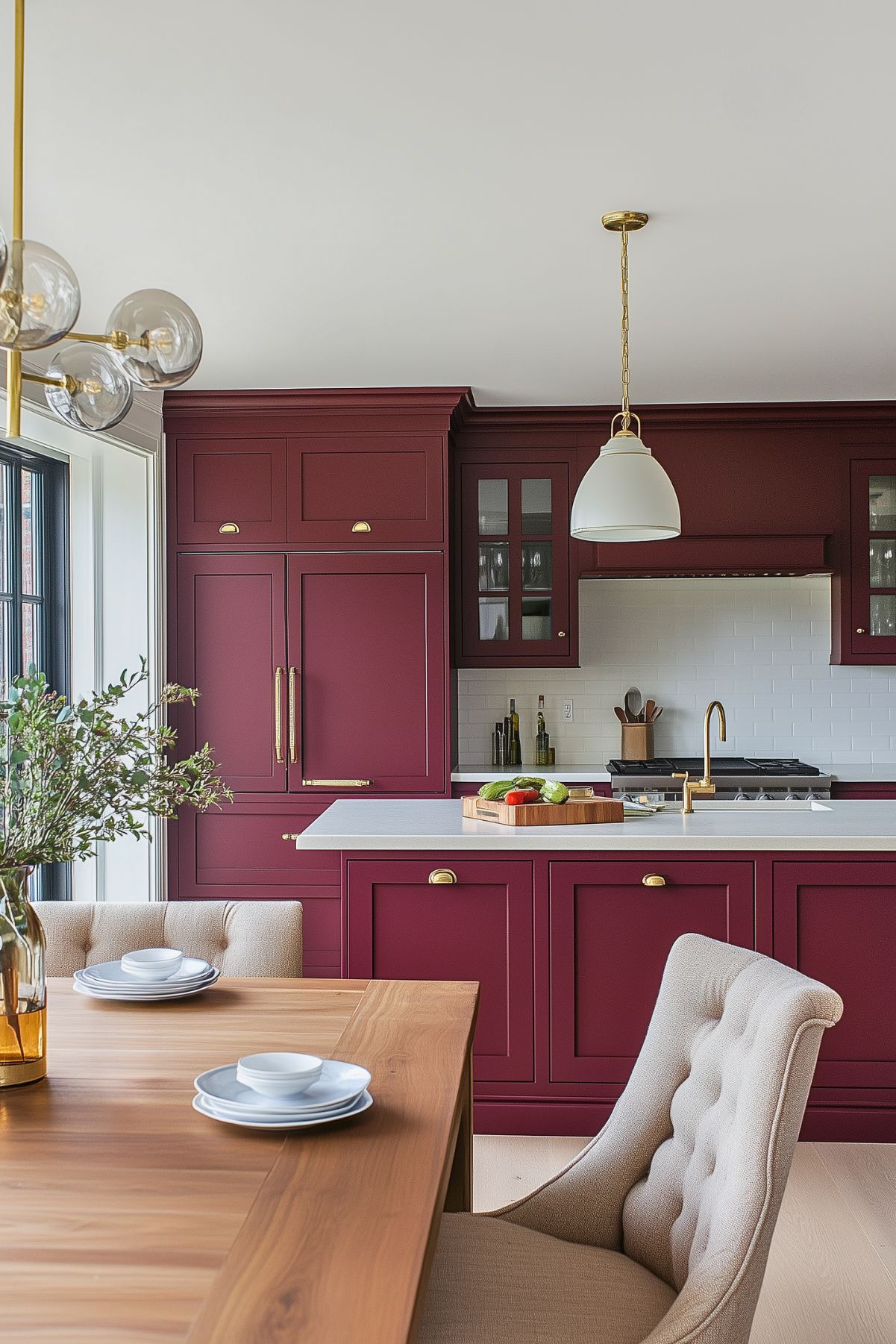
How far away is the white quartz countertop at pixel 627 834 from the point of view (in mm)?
2990

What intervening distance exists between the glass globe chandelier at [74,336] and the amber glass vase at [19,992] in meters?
0.67

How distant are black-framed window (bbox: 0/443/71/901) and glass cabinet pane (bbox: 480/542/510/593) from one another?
179cm

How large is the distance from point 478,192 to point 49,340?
5.16ft

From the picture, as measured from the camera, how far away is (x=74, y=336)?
1.66 metres

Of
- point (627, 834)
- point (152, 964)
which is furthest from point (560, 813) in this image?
point (152, 964)

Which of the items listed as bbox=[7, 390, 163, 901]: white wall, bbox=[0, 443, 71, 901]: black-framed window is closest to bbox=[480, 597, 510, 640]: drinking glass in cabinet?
bbox=[7, 390, 163, 901]: white wall

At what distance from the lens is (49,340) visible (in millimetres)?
1516

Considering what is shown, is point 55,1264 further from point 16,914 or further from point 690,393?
point 690,393

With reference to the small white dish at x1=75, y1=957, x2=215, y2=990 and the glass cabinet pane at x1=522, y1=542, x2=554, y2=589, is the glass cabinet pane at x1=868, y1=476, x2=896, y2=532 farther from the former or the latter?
the small white dish at x1=75, y1=957, x2=215, y2=990

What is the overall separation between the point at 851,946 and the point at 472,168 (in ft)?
7.37

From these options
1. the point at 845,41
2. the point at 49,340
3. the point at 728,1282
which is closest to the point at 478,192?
the point at 845,41

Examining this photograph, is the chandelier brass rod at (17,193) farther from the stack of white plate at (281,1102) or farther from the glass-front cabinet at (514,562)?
the glass-front cabinet at (514,562)

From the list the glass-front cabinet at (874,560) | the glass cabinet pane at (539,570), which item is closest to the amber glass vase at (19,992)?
the glass cabinet pane at (539,570)

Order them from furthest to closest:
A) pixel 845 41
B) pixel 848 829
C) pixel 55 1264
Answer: pixel 848 829 → pixel 845 41 → pixel 55 1264
